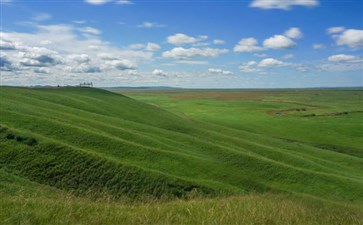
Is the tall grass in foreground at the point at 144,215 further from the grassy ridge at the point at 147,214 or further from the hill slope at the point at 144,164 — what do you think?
the hill slope at the point at 144,164

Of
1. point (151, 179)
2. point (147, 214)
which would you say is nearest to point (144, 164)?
point (151, 179)

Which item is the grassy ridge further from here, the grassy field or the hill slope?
the hill slope

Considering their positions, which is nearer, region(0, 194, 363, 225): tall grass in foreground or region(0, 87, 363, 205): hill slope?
region(0, 194, 363, 225): tall grass in foreground

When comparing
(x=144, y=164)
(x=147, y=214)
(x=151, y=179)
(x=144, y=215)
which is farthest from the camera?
(x=144, y=164)

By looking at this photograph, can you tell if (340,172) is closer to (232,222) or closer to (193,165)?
(193,165)

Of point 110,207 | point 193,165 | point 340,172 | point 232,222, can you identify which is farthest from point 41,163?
point 340,172

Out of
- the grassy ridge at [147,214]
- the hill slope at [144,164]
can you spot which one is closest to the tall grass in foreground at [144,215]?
the grassy ridge at [147,214]

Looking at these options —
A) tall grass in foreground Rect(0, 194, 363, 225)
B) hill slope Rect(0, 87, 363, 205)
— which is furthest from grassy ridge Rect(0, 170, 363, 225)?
hill slope Rect(0, 87, 363, 205)

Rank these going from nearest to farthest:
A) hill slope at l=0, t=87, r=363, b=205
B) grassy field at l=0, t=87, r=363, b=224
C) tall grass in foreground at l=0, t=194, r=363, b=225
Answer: tall grass in foreground at l=0, t=194, r=363, b=225 < grassy field at l=0, t=87, r=363, b=224 < hill slope at l=0, t=87, r=363, b=205

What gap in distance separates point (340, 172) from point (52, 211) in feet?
147

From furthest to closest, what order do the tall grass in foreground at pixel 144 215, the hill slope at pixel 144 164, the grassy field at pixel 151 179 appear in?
the hill slope at pixel 144 164, the grassy field at pixel 151 179, the tall grass in foreground at pixel 144 215

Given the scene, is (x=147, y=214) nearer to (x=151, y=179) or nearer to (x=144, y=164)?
(x=151, y=179)

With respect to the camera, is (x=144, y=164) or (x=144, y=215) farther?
(x=144, y=164)

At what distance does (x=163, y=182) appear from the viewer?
28.1 meters
